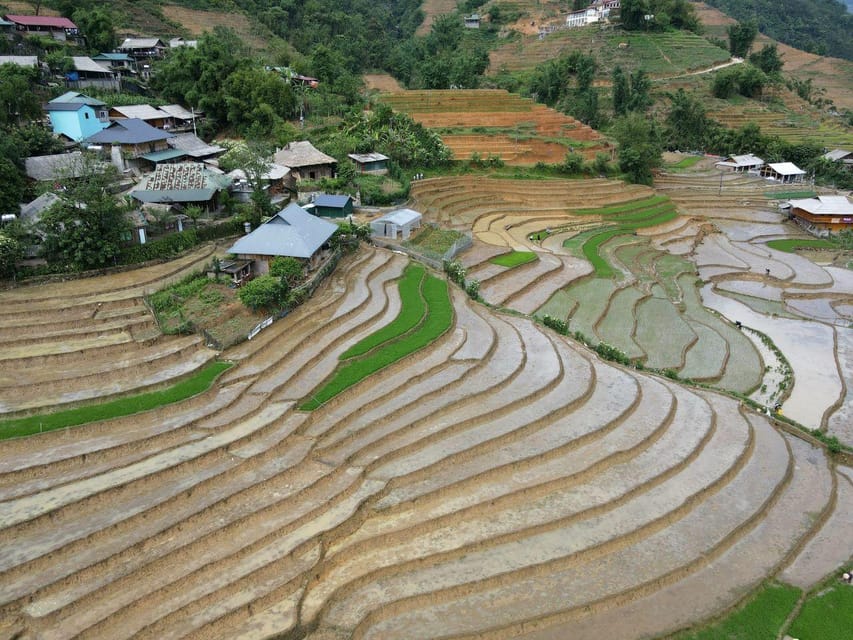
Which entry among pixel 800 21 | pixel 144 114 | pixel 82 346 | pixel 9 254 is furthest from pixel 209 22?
pixel 800 21

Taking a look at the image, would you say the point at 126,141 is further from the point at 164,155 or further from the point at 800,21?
the point at 800,21

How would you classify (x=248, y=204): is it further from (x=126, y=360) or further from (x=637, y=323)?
(x=637, y=323)

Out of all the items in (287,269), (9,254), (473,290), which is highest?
(9,254)

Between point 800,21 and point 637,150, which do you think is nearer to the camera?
point 637,150

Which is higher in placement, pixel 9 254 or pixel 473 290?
pixel 9 254

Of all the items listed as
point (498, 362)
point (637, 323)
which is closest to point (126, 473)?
point (498, 362)

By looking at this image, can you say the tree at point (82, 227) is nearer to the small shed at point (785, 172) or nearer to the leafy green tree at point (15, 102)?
the leafy green tree at point (15, 102)

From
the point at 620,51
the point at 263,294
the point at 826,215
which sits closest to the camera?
the point at 263,294

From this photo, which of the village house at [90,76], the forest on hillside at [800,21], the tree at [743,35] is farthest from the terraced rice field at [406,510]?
the forest on hillside at [800,21]
